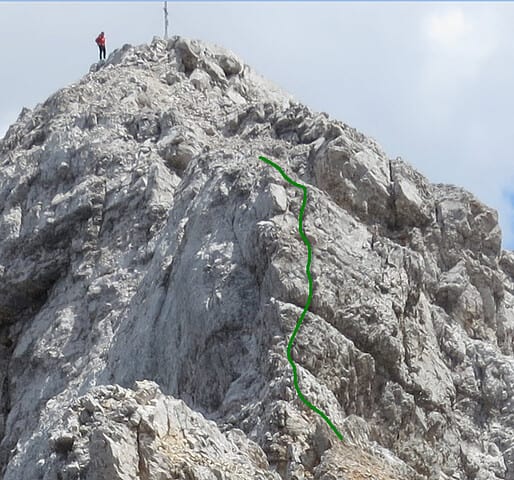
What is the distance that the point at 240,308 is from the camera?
122 feet

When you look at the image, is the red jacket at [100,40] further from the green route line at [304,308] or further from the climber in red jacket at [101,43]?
the green route line at [304,308]

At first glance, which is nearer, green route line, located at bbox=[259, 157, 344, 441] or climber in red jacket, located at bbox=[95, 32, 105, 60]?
green route line, located at bbox=[259, 157, 344, 441]

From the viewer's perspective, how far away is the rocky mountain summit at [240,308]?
3272 centimetres

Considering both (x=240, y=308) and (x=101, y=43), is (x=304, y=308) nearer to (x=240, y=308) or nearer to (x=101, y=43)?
(x=240, y=308)

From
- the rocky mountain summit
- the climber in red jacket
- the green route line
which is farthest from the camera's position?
the climber in red jacket

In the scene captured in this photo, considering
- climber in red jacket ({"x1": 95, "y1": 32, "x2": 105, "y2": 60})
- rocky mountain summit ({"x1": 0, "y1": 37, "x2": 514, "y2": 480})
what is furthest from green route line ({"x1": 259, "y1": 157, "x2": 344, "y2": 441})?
climber in red jacket ({"x1": 95, "y1": 32, "x2": 105, "y2": 60})

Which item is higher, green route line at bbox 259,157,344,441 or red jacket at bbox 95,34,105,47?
red jacket at bbox 95,34,105,47

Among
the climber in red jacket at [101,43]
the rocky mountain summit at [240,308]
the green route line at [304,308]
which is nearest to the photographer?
the rocky mountain summit at [240,308]

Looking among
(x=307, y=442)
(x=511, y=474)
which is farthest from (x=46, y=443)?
(x=511, y=474)

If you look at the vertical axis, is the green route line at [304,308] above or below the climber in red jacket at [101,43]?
below

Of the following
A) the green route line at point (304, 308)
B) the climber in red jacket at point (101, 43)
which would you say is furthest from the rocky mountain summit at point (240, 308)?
the climber in red jacket at point (101, 43)

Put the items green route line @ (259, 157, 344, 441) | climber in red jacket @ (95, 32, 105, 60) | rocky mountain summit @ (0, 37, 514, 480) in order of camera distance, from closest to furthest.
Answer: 1. rocky mountain summit @ (0, 37, 514, 480)
2. green route line @ (259, 157, 344, 441)
3. climber in red jacket @ (95, 32, 105, 60)

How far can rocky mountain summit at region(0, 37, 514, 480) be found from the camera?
3272 centimetres

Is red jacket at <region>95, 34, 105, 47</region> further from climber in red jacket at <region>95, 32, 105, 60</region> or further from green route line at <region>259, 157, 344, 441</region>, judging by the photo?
green route line at <region>259, 157, 344, 441</region>
